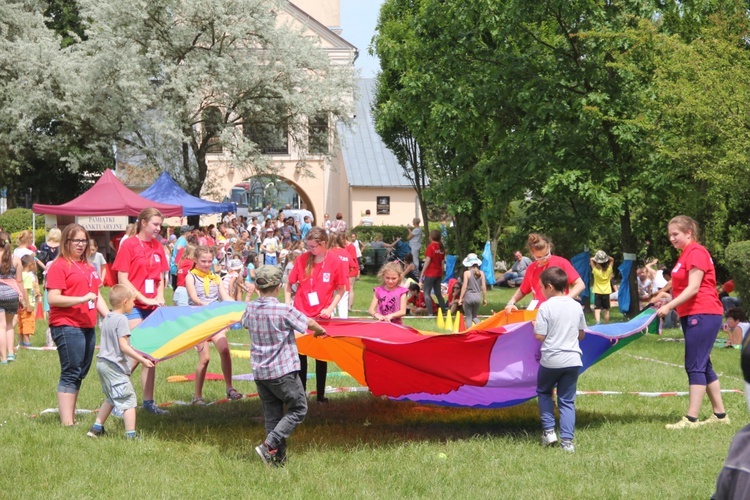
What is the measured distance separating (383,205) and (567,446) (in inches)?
1788

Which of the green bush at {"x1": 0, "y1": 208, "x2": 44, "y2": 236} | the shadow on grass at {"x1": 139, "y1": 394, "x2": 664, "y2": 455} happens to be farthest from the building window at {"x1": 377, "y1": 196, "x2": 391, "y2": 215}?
the shadow on grass at {"x1": 139, "y1": 394, "x2": 664, "y2": 455}

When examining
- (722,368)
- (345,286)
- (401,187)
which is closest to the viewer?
(345,286)

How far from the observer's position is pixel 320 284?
9.00m

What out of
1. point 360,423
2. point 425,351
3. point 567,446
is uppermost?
point 425,351

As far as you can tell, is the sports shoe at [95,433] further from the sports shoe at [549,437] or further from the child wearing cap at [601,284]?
the child wearing cap at [601,284]


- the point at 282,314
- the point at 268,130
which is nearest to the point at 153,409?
the point at 282,314

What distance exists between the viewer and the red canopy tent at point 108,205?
25.5 metres

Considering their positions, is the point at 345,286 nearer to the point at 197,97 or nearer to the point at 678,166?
the point at 678,166

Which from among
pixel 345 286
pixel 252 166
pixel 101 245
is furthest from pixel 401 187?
pixel 345 286

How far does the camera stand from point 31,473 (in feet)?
23.3

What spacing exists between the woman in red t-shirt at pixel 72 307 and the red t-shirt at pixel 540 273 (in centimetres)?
406

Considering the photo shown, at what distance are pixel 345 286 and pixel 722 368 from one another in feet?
20.6

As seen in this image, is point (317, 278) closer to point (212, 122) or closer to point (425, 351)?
point (425, 351)

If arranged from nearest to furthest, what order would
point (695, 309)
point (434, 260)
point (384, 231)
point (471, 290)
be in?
point (695, 309) → point (471, 290) → point (434, 260) → point (384, 231)
